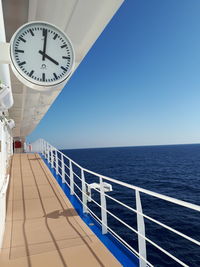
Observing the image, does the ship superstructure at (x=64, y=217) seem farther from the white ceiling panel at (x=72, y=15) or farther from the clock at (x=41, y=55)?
Result: the clock at (x=41, y=55)

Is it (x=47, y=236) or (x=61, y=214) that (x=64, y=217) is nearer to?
(x=61, y=214)

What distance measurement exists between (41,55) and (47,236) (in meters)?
2.49

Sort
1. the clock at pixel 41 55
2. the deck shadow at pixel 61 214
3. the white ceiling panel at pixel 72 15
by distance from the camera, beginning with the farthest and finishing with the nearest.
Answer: the deck shadow at pixel 61 214, the white ceiling panel at pixel 72 15, the clock at pixel 41 55

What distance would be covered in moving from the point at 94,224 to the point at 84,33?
3160mm

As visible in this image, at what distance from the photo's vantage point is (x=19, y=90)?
7711 mm

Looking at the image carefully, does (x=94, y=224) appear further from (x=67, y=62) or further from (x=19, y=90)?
(x=19, y=90)

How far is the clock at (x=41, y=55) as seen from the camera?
203 centimetres

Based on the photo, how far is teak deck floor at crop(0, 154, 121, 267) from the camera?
7.47ft

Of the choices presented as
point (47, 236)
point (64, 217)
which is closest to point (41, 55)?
point (47, 236)

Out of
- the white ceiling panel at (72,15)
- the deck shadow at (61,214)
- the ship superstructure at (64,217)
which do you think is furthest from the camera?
the deck shadow at (61,214)

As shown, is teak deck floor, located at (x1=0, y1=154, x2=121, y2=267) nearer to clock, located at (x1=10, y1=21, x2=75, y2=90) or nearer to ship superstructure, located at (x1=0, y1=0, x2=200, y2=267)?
ship superstructure, located at (x1=0, y1=0, x2=200, y2=267)

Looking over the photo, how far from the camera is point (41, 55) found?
83.5 inches

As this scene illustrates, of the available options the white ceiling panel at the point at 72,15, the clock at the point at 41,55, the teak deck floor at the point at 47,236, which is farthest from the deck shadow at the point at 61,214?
the white ceiling panel at the point at 72,15

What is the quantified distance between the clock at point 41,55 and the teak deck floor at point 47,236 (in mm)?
1976
